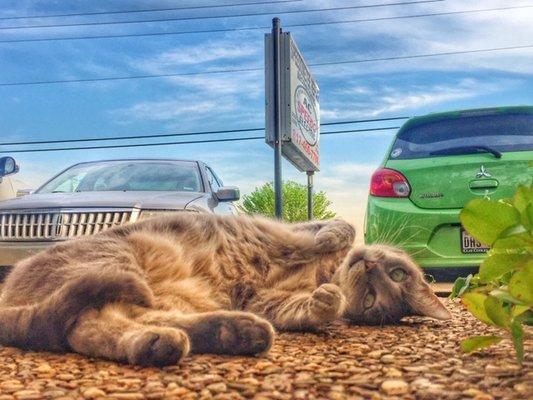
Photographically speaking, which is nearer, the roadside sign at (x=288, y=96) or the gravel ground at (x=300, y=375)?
the gravel ground at (x=300, y=375)

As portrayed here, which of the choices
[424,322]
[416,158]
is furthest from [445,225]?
[424,322]

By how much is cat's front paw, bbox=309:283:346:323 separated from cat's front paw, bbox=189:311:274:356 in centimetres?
51

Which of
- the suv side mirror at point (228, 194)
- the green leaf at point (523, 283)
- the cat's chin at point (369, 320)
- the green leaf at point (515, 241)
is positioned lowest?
the cat's chin at point (369, 320)

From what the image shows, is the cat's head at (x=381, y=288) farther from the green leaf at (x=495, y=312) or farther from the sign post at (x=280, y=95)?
the sign post at (x=280, y=95)

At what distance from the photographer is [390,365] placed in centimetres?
258

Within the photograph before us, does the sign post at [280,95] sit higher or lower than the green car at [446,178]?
higher

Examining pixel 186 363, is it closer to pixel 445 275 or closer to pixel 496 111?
pixel 445 275

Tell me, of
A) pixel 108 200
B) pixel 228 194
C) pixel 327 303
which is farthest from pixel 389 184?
pixel 327 303

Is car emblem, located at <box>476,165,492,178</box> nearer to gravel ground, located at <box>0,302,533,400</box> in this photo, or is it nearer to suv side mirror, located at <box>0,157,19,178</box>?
gravel ground, located at <box>0,302,533,400</box>

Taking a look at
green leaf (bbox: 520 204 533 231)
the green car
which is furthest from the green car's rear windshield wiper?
green leaf (bbox: 520 204 533 231)

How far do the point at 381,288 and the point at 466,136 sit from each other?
3384 millimetres

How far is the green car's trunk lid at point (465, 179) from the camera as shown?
19.9 feet

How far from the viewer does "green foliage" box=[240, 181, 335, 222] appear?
619 inches

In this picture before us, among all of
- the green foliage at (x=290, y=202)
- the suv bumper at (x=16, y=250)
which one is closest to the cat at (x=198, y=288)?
the suv bumper at (x=16, y=250)
